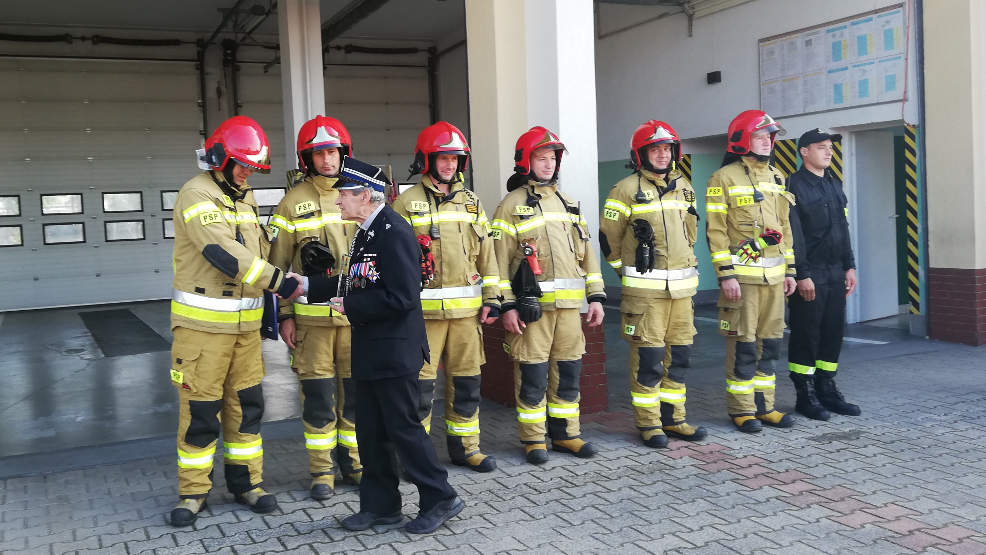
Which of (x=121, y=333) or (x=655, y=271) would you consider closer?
(x=655, y=271)

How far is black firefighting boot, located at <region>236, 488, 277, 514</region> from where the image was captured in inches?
186

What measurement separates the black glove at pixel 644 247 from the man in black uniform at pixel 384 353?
1993 millimetres

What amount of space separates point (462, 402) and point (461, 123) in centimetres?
1396

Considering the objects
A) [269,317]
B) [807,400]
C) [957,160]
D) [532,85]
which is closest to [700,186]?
[957,160]

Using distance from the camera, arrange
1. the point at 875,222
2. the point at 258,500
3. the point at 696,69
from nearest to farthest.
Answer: the point at 258,500 < the point at 875,222 < the point at 696,69

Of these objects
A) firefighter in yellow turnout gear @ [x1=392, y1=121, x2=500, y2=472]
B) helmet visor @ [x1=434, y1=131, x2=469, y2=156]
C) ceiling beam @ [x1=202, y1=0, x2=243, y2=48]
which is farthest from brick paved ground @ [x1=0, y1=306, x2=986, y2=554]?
ceiling beam @ [x1=202, y1=0, x2=243, y2=48]

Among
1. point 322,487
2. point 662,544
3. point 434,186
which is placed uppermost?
point 434,186

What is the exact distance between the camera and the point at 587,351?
6793mm

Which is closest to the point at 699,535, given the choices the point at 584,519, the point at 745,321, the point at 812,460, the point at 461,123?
the point at 584,519

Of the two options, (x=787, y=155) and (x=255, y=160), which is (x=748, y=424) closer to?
(x=255, y=160)

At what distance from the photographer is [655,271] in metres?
5.88

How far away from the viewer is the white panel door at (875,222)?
35.0 ft

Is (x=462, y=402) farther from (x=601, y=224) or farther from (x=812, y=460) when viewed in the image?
(x=812, y=460)

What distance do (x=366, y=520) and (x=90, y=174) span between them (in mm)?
15021
